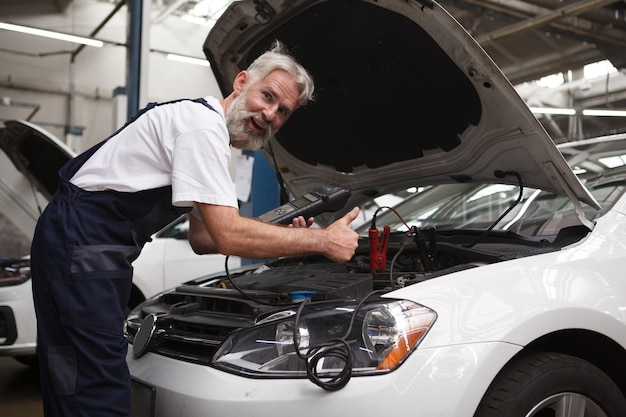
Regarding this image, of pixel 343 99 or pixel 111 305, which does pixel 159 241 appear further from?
pixel 111 305

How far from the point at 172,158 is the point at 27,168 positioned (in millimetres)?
3475

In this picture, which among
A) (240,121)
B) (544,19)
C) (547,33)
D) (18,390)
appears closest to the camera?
(240,121)

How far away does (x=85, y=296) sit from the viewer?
140cm

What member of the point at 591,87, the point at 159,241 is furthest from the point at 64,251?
the point at 591,87

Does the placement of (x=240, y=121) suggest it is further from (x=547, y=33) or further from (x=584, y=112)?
(x=584, y=112)

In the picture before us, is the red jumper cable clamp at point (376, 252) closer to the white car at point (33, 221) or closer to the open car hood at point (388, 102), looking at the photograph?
the open car hood at point (388, 102)

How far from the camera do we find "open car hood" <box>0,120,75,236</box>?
13.0 feet

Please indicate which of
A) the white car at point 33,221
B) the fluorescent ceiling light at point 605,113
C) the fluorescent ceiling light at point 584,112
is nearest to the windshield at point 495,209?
the white car at point 33,221

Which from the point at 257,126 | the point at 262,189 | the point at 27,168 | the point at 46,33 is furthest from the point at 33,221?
the point at 46,33

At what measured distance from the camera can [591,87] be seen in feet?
30.5

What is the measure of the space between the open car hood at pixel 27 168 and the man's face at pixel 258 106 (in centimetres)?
255

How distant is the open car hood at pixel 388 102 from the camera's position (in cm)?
186

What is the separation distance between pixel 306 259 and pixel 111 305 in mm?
1233

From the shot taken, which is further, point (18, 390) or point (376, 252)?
point (18, 390)
